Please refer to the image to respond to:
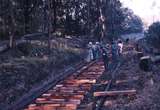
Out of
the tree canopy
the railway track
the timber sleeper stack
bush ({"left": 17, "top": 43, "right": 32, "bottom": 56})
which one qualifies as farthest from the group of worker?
bush ({"left": 17, "top": 43, "right": 32, "bottom": 56})

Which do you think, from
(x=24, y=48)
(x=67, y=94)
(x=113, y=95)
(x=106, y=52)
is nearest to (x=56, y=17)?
(x=24, y=48)

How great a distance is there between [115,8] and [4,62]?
54.5 m

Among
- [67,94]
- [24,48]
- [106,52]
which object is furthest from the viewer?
[24,48]

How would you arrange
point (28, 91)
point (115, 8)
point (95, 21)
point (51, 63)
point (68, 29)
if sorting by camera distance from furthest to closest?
1. point (115, 8)
2. point (95, 21)
3. point (68, 29)
4. point (51, 63)
5. point (28, 91)

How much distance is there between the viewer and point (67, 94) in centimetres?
1552

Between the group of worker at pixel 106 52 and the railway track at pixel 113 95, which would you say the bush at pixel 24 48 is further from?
the railway track at pixel 113 95

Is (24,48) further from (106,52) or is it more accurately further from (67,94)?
(67,94)

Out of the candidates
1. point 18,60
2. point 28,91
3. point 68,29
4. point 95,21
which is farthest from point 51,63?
point 95,21

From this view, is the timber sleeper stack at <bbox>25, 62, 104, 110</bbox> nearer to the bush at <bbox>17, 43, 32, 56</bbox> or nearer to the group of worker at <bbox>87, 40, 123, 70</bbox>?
the group of worker at <bbox>87, 40, 123, 70</bbox>

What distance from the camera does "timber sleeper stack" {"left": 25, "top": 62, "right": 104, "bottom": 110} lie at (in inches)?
520

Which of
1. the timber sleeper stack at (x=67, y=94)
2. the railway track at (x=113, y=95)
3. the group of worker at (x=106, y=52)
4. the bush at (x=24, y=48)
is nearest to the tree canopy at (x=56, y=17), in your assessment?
the bush at (x=24, y=48)

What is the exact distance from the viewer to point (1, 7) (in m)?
26.9

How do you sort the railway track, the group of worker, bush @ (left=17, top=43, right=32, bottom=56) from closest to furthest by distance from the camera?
1. the railway track
2. the group of worker
3. bush @ (left=17, top=43, right=32, bottom=56)

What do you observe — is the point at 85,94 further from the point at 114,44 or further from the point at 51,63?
the point at 51,63
